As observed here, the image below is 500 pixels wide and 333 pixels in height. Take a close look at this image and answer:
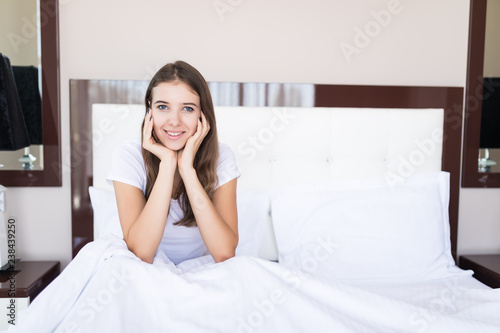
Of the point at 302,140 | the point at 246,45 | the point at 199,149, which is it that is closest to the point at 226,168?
the point at 199,149

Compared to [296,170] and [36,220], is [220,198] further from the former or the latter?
[36,220]

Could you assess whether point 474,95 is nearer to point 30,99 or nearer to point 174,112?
point 174,112

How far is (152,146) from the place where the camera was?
1780 millimetres

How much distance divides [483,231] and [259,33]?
1.65 meters

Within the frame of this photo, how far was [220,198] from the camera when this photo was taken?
185 cm

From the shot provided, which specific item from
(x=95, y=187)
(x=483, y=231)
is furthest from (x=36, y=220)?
(x=483, y=231)

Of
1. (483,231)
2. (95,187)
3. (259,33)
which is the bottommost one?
(483,231)

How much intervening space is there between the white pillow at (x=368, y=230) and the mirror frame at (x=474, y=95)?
0.34m

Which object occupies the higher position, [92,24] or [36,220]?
[92,24]
